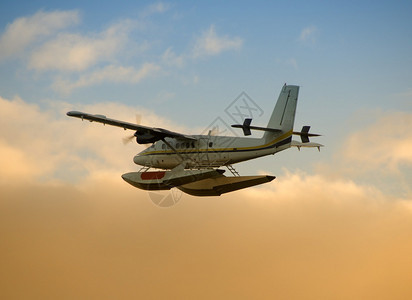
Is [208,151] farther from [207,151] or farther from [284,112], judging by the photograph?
[284,112]

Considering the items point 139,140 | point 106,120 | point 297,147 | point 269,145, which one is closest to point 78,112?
point 106,120

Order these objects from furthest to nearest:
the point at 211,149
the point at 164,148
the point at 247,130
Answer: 1. the point at 164,148
2. the point at 211,149
3. the point at 247,130

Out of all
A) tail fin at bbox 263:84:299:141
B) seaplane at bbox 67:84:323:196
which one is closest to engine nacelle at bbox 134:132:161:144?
seaplane at bbox 67:84:323:196

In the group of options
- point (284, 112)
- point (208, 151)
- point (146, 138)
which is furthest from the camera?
point (146, 138)

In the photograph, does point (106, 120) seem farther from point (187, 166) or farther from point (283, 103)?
point (283, 103)

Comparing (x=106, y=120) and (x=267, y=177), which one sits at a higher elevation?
(x=106, y=120)

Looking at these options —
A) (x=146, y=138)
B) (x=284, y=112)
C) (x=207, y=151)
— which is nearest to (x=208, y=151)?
(x=207, y=151)

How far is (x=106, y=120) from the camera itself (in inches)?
1602

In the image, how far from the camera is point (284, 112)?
128 feet

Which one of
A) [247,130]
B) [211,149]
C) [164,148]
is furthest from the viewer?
[164,148]

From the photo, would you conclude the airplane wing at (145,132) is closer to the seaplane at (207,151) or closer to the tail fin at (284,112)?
the seaplane at (207,151)

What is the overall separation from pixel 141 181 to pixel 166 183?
191cm

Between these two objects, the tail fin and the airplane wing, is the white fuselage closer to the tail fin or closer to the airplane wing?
the tail fin

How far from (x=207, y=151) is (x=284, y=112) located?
5.00 metres
